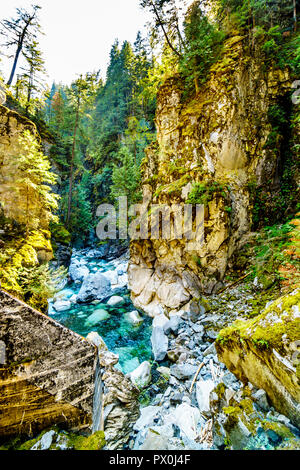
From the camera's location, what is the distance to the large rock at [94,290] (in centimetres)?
941

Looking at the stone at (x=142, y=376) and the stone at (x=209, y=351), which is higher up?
the stone at (x=209, y=351)

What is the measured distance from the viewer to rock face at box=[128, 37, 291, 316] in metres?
7.11

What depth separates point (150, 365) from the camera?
4.99 metres

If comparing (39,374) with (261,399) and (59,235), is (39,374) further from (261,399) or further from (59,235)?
(59,235)

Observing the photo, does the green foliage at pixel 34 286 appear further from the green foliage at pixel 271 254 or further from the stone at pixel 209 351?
the green foliage at pixel 271 254

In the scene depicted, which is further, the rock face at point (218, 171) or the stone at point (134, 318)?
the stone at point (134, 318)

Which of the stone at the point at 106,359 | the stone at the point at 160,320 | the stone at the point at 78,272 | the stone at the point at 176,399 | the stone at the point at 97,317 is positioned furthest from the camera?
the stone at the point at 78,272

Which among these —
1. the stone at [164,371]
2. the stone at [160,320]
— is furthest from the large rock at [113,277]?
the stone at [164,371]

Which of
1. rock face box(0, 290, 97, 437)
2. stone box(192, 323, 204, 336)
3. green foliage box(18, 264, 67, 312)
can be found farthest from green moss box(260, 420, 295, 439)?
green foliage box(18, 264, 67, 312)

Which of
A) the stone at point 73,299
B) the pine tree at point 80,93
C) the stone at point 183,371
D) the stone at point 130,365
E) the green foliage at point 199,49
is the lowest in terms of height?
the stone at point 130,365

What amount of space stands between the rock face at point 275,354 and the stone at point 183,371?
194cm

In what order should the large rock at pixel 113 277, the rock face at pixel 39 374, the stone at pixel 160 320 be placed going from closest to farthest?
the rock face at pixel 39 374, the stone at pixel 160 320, the large rock at pixel 113 277

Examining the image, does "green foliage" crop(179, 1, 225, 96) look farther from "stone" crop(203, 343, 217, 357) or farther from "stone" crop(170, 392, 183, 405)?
"stone" crop(170, 392, 183, 405)
